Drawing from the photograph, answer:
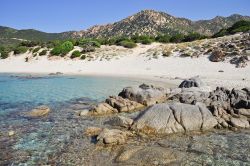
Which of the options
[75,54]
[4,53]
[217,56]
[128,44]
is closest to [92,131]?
[217,56]

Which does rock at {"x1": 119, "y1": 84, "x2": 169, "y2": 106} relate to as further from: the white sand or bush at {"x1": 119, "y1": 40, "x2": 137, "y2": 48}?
bush at {"x1": 119, "y1": 40, "x2": 137, "y2": 48}

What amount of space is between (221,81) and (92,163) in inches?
927

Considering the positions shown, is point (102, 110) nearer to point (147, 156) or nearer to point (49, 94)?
point (147, 156)

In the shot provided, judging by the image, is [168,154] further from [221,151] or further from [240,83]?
[240,83]

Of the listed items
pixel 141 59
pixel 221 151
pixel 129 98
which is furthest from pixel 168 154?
pixel 141 59

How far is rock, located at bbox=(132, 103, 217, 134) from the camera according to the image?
16156 mm

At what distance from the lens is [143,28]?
5458 inches

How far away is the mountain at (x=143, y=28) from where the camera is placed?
136 meters

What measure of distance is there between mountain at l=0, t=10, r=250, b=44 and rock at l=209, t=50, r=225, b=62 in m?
85.8

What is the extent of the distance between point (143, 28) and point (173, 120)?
12495cm

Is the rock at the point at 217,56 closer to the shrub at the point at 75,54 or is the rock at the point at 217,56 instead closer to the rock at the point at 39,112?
the shrub at the point at 75,54

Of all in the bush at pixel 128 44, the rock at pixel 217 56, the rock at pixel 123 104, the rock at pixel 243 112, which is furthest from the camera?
the bush at pixel 128 44

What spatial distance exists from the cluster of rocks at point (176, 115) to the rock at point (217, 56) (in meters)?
20.8

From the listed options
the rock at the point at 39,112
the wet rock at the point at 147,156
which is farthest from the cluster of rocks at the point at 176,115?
the rock at the point at 39,112
